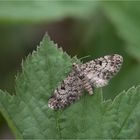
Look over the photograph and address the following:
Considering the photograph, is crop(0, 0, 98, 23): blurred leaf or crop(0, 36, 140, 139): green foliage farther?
crop(0, 0, 98, 23): blurred leaf

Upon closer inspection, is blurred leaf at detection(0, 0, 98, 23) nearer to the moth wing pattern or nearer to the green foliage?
the moth wing pattern

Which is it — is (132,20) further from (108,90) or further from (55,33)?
(55,33)

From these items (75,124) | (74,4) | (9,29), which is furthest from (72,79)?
(9,29)

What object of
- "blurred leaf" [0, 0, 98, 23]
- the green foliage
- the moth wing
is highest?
"blurred leaf" [0, 0, 98, 23]

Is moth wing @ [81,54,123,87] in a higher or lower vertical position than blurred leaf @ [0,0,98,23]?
lower

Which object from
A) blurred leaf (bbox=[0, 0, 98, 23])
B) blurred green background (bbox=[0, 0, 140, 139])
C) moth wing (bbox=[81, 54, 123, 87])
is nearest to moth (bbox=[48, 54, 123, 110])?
moth wing (bbox=[81, 54, 123, 87])

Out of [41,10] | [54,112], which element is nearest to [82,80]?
[54,112]
